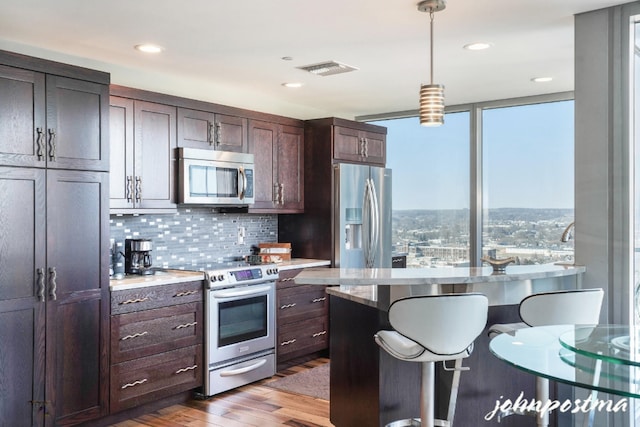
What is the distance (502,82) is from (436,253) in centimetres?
194

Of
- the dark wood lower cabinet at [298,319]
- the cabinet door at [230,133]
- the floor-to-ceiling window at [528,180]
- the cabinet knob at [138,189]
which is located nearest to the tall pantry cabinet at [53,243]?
the cabinet knob at [138,189]

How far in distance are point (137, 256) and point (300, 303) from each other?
5.04ft

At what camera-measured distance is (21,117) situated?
3398 millimetres

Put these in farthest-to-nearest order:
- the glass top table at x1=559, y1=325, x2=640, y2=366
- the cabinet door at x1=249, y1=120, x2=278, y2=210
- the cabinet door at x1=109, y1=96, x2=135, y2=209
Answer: the cabinet door at x1=249, y1=120, x2=278, y2=210 < the cabinet door at x1=109, y1=96, x2=135, y2=209 < the glass top table at x1=559, y1=325, x2=640, y2=366

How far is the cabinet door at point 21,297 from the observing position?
10.9 feet

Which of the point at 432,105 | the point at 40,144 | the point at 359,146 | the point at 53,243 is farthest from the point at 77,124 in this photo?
the point at 359,146

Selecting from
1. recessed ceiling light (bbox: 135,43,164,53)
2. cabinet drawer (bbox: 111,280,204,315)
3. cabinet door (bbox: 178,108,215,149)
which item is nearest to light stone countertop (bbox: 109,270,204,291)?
cabinet drawer (bbox: 111,280,204,315)

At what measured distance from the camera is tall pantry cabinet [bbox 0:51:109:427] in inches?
132

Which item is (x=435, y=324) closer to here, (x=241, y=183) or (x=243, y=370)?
(x=243, y=370)

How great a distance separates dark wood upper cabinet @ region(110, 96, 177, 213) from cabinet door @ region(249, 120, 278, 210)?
87 centimetres

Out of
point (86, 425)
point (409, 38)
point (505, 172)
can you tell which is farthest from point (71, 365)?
point (505, 172)

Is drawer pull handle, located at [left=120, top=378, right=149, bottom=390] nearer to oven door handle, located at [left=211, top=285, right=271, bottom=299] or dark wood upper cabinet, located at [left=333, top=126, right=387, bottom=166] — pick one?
oven door handle, located at [left=211, top=285, right=271, bottom=299]

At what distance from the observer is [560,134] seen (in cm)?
546

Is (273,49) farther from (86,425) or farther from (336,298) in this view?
(86,425)
